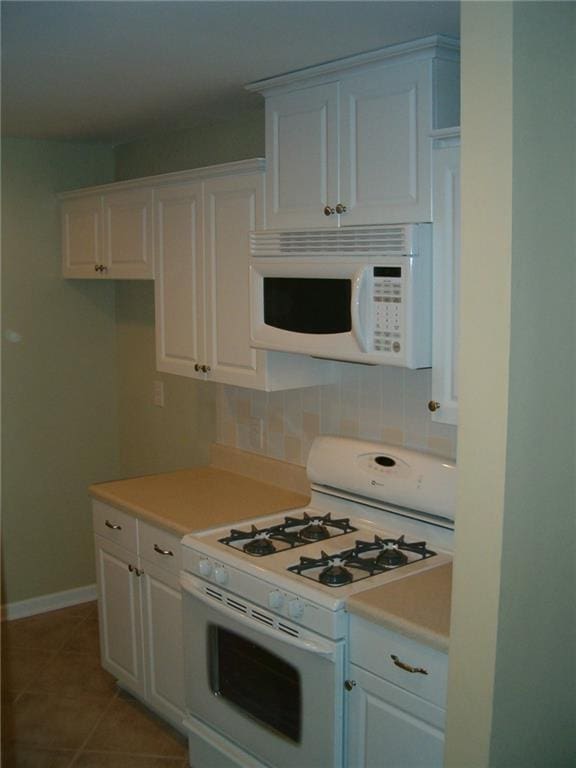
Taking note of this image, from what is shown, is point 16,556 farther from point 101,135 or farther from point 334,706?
point 334,706

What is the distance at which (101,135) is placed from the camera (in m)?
4.37

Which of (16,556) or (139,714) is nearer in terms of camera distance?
(139,714)

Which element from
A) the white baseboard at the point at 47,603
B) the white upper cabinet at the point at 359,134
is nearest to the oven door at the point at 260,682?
the white upper cabinet at the point at 359,134

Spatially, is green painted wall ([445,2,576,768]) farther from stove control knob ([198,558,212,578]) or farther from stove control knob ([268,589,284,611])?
stove control knob ([198,558,212,578])

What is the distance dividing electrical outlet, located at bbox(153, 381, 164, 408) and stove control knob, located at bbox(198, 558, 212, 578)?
1.68 metres

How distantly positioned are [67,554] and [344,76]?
10.0 ft

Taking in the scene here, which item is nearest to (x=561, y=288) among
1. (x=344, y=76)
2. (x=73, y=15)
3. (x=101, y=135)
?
(x=344, y=76)

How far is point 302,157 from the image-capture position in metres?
2.96

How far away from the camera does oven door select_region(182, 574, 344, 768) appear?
2.59 m

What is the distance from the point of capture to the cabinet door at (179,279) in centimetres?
350

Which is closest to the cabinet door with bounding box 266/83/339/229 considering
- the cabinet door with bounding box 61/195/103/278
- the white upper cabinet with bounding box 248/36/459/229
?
the white upper cabinet with bounding box 248/36/459/229

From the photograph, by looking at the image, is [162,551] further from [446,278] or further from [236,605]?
[446,278]

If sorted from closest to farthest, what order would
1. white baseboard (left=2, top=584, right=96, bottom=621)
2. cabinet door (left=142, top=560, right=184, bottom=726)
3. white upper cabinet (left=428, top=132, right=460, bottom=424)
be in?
white upper cabinet (left=428, top=132, right=460, bottom=424)
cabinet door (left=142, top=560, right=184, bottom=726)
white baseboard (left=2, top=584, right=96, bottom=621)

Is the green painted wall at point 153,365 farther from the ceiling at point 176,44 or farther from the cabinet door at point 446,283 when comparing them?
the cabinet door at point 446,283
